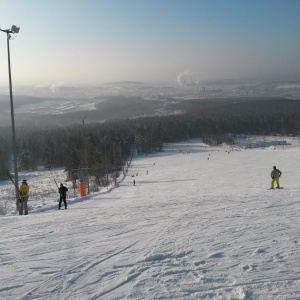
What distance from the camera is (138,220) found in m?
10.3

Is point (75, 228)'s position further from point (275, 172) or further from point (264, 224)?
point (275, 172)

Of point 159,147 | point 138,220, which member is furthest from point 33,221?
point 159,147

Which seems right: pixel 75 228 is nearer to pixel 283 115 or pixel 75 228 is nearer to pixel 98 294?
pixel 98 294

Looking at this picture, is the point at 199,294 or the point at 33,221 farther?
the point at 33,221

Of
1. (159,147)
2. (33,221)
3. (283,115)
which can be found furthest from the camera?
(283,115)

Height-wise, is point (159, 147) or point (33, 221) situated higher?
point (33, 221)

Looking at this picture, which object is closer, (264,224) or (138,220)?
(264,224)

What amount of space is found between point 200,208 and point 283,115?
170 metres

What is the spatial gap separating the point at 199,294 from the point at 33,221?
7390 mm

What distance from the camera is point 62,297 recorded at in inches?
203

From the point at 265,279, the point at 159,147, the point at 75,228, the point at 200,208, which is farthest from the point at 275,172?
the point at 159,147

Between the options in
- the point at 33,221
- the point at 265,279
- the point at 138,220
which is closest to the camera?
the point at 265,279

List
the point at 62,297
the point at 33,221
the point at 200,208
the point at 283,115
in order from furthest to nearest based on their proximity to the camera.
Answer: the point at 283,115
the point at 200,208
the point at 33,221
the point at 62,297

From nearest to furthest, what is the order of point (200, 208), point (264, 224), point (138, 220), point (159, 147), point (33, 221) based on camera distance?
1. point (264, 224)
2. point (138, 220)
3. point (33, 221)
4. point (200, 208)
5. point (159, 147)
